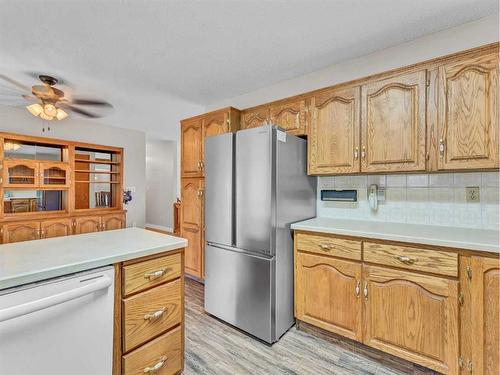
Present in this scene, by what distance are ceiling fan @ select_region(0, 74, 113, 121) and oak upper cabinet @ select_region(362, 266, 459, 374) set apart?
10.7 ft

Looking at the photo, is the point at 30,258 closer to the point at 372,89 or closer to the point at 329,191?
the point at 329,191

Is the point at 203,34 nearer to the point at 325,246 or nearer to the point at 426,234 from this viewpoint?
the point at 325,246

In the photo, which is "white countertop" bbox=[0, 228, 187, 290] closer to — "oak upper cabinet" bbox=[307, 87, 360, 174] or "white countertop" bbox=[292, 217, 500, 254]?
"white countertop" bbox=[292, 217, 500, 254]

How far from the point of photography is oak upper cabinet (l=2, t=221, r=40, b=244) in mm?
3242

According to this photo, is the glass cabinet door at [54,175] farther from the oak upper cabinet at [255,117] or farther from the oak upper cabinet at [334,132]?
the oak upper cabinet at [334,132]

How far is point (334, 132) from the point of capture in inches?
83.7

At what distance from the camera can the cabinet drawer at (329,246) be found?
1756mm

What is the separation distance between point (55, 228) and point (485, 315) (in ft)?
16.0

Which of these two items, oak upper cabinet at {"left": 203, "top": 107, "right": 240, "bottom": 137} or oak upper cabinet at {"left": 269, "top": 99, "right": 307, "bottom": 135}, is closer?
oak upper cabinet at {"left": 269, "top": 99, "right": 307, "bottom": 135}

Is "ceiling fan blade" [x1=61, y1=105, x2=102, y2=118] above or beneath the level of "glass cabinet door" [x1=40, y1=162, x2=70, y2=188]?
above

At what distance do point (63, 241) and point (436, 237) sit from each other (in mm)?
2257

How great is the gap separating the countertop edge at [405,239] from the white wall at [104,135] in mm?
4420

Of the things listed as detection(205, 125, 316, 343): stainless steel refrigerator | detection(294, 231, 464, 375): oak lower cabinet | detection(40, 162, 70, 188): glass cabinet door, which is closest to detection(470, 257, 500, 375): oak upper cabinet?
detection(294, 231, 464, 375): oak lower cabinet

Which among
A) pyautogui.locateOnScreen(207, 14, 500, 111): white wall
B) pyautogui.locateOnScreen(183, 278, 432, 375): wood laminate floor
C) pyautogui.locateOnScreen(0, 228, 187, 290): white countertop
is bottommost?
pyautogui.locateOnScreen(183, 278, 432, 375): wood laminate floor
